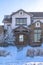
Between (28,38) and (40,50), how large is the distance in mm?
188

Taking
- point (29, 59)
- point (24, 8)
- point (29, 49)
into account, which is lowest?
point (29, 59)

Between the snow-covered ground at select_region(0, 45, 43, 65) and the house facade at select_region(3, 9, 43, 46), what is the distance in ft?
0.24

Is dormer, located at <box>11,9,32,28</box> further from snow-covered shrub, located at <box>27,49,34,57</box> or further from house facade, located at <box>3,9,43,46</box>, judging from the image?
snow-covered shrub, located at <box>27,49,34,57</box>

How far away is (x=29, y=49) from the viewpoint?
137 cm

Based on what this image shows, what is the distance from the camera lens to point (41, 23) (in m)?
1.34

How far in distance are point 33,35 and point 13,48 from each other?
257 mm

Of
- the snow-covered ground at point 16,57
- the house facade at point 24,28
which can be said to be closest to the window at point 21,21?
the house facade at point 24,28

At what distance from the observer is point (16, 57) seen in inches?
53.5

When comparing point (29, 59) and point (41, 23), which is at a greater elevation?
point (41, 23)

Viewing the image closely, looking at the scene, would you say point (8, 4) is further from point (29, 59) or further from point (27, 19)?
point (29, 59)

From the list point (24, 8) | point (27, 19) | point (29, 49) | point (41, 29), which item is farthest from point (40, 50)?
point (24, 8)

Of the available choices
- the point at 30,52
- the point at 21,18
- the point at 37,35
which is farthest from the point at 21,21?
the point at 30,52

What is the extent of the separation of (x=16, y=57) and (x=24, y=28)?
32cm

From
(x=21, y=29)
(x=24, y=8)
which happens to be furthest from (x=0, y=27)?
(x=24, y=8)
